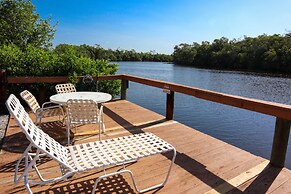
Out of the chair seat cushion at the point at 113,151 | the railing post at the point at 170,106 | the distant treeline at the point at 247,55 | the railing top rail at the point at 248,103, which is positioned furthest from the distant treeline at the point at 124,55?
the chair seat cushion at the point at 113,151

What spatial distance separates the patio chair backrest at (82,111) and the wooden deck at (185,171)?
0.54 metres

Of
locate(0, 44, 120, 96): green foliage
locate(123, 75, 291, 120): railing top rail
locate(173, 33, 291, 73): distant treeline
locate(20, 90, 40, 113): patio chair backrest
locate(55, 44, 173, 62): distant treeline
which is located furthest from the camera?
locate(55, 44, 173, 62): distant treeline

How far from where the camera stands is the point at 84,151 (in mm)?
1944

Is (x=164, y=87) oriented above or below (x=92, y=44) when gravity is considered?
below

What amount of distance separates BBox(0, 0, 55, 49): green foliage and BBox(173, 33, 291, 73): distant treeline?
32891 mm

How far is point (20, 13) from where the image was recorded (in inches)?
523

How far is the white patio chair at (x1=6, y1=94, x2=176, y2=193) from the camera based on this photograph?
1.57m

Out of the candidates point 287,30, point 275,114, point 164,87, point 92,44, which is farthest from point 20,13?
point 287,30

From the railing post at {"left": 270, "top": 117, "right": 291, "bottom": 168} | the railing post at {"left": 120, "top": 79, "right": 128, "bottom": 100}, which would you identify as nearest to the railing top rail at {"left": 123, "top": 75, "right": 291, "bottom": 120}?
the railing post at {"left": 270, "top": 117, "right": 291, "bottom": 168}

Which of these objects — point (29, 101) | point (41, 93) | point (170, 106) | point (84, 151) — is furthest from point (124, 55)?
point (84, 151)

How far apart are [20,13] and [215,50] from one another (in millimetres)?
46338

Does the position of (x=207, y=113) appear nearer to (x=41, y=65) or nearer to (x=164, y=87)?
(x=164, y=87)

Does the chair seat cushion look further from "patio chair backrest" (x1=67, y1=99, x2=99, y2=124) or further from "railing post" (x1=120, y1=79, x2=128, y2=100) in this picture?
"railing post" (x1=120, y1=79, x2=128, y2=100)

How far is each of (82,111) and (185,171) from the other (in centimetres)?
140
